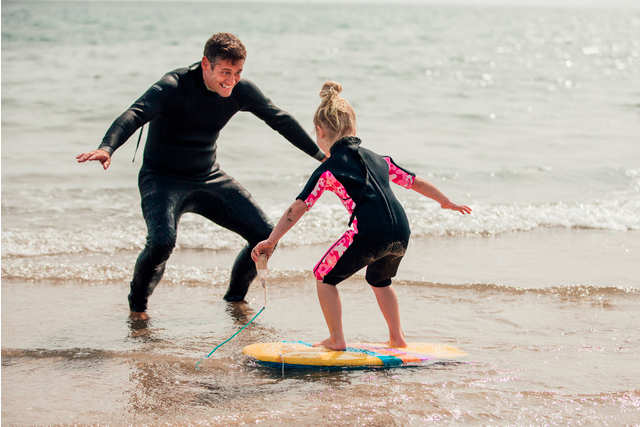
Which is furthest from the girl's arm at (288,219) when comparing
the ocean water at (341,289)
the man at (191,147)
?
the man at (191,147)

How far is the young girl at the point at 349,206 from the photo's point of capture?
11.5 feet

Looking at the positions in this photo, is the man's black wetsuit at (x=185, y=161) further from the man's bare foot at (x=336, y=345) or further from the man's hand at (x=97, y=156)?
the man's bare foot at (x=336, y=345)

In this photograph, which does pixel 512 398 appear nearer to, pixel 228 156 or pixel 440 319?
pixel 440 319

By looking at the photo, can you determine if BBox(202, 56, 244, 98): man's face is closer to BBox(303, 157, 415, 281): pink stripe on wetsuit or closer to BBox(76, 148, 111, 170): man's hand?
BBox(76, 148, 111, 170): man's hand

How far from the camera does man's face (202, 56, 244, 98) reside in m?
4.16

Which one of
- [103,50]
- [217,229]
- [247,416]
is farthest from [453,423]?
[103,50]

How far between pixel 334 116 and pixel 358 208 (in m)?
0.53

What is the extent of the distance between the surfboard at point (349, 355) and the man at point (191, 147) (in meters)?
1.01

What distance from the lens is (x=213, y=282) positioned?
561cm

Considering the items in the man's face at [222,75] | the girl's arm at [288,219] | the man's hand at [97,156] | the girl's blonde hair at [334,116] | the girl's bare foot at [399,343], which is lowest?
the girl's bare foot at [399,343]

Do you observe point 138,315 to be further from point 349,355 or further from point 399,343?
point 399,343

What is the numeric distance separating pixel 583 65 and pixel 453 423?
32.9 metres

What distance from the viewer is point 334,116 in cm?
357

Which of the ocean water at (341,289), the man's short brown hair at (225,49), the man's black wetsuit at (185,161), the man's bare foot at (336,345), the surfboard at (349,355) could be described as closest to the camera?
the ocean water at (341,289)
